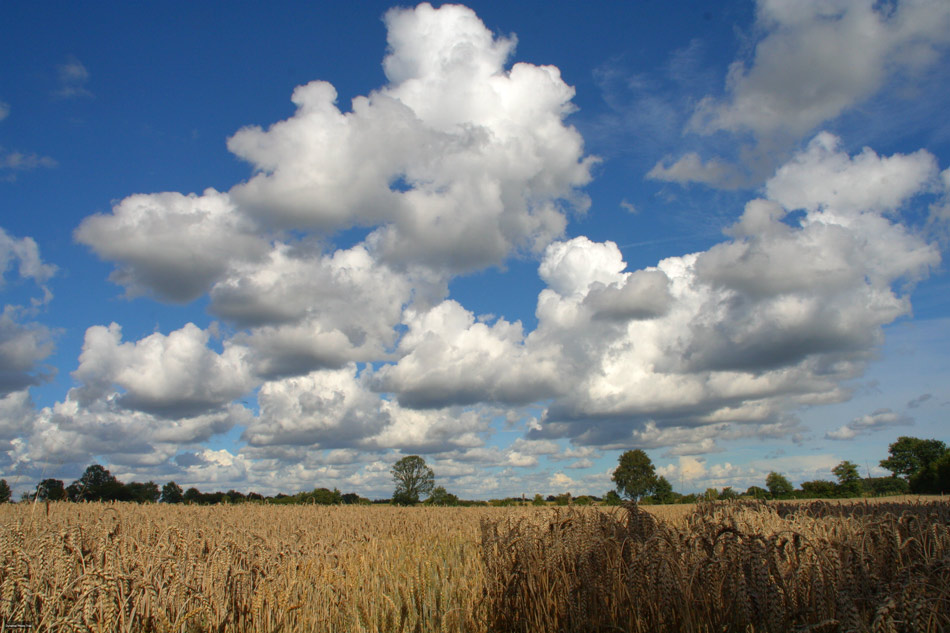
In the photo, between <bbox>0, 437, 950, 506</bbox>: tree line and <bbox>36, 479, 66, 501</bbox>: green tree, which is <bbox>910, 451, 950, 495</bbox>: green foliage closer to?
<bbox>0, 437, 950, 506</bbox>: tree line

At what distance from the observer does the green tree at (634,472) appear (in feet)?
355

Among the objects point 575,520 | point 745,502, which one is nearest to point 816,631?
point 575,520

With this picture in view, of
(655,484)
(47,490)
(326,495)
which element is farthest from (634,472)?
(47,490)

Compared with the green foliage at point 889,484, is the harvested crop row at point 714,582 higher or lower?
higher

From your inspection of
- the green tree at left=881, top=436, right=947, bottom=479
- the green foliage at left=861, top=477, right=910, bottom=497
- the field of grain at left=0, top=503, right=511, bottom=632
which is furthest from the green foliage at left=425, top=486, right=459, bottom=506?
the green tree at left=881, top=436, right=947, bottom=479

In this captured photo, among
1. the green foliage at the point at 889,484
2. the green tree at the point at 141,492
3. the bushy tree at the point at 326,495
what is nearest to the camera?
the green tree at the point at 141,492

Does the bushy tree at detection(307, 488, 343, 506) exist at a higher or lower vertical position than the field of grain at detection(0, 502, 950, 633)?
lower

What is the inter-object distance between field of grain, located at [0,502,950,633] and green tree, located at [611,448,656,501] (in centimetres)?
10540

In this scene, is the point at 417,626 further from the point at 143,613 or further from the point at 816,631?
the point at 816,631

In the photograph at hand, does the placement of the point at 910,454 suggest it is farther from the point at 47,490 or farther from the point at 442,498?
the point at 47,490

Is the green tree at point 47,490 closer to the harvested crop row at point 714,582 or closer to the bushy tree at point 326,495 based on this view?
the harvested crop row at point 714,582

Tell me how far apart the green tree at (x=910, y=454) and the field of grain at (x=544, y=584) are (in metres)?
143

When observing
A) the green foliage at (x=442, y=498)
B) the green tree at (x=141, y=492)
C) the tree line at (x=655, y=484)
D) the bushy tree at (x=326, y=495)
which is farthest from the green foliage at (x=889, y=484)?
the green tree at (x=141, y=492)

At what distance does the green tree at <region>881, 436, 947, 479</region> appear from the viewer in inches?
4587
